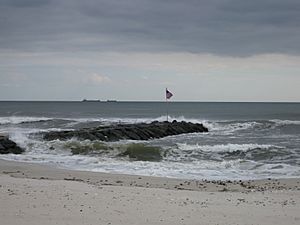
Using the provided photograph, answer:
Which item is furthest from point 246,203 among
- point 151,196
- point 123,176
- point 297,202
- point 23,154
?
point 23,154

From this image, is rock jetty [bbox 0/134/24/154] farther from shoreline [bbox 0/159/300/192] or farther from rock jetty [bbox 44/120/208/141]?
shoreline [bbox 0/159/300/192]

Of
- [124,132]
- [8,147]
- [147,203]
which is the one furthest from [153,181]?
[124,132]

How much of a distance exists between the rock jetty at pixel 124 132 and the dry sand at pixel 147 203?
1409cm

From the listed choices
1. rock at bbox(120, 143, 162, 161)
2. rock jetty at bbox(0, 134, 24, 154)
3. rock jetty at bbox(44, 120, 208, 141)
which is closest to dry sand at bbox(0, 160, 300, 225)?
rock at bbox(120, 143, 162, 161)

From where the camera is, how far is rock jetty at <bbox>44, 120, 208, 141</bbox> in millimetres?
26281

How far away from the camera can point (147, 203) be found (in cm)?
859

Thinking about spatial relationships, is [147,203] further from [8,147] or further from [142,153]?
[8,147]

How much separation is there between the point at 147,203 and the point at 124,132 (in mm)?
21166

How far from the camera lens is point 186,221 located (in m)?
7.21

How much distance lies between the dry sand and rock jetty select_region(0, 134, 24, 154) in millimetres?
9490

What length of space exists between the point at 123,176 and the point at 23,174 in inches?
118

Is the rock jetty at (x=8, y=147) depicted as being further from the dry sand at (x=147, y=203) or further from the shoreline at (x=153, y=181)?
the dry sand at (x=147, y=203)

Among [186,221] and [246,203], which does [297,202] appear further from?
[186,221]

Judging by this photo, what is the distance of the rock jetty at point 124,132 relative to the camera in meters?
26.3
